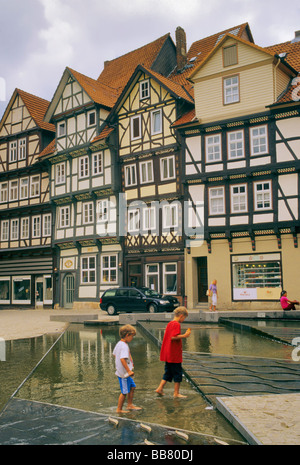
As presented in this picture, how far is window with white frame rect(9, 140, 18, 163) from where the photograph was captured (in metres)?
38.2

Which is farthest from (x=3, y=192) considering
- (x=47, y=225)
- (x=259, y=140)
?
(x=259, y=140)

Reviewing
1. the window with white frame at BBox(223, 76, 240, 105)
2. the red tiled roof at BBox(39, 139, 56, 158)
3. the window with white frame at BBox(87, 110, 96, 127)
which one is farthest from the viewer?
the red tiled roof at BBox(39, 139, 56, 158)

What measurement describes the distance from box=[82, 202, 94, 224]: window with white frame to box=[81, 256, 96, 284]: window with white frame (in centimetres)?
256

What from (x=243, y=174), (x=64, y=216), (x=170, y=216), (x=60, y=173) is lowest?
(x=170, y=216)

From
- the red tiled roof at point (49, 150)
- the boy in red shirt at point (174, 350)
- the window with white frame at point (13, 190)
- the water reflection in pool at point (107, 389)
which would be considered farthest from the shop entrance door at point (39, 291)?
the boy in red shirt at point (174, 350)

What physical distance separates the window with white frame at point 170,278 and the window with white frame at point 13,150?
57.4ft

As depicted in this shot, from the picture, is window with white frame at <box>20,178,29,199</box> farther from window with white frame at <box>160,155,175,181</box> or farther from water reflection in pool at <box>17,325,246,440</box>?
water reflection in pool at <box>17,325,246,440</box>

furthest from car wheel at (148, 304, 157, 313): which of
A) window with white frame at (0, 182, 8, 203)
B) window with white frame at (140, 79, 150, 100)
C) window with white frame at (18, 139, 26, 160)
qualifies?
window with white frame at (0, 182, 8, 203)

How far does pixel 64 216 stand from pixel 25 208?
4.29 meters

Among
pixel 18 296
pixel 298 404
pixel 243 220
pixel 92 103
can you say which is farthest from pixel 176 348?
pixel 18 296

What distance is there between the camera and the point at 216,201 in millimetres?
26078

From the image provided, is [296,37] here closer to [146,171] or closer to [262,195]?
[262,195]

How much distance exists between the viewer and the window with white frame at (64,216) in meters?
34.1

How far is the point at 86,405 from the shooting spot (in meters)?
7.18
